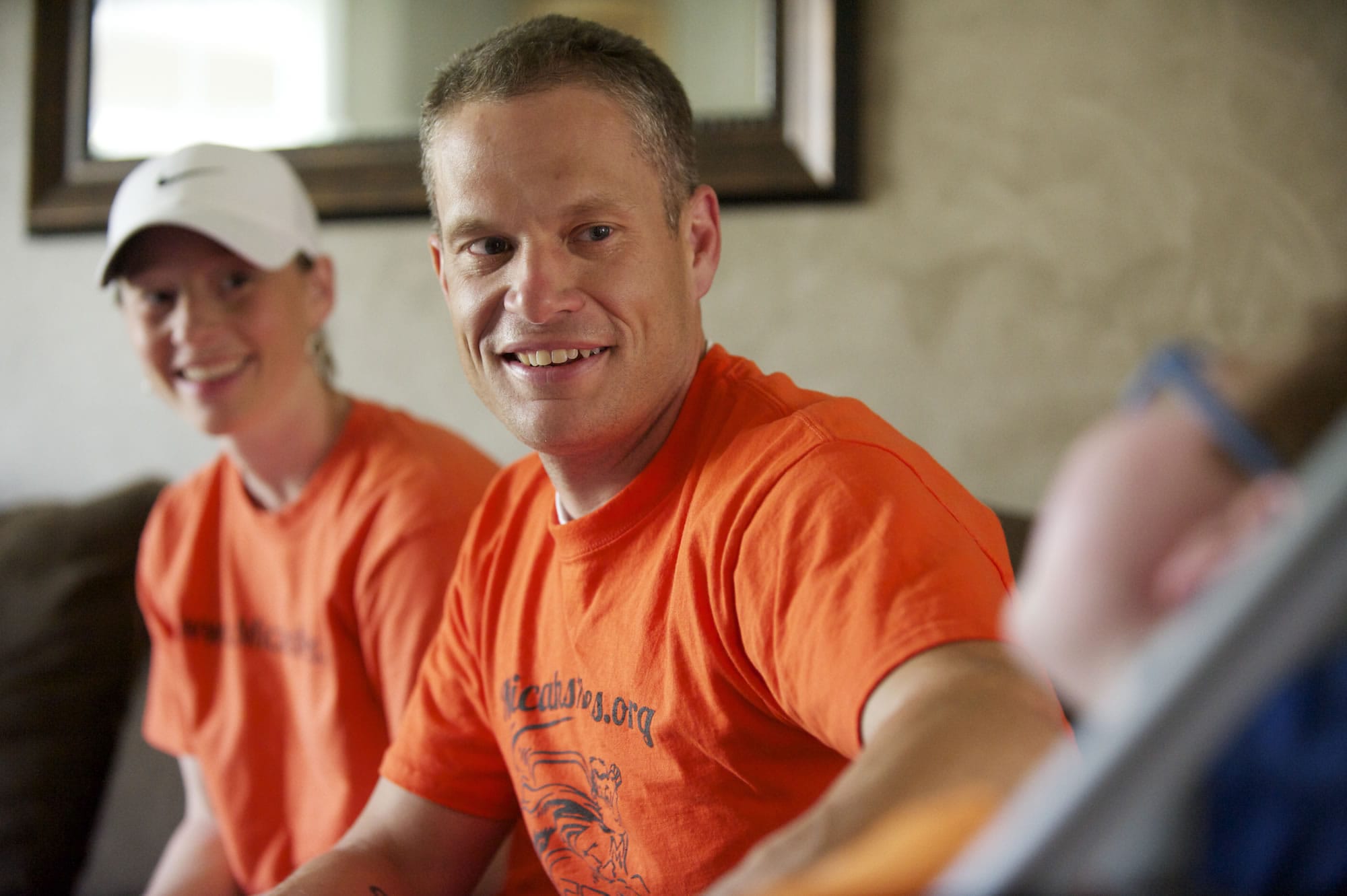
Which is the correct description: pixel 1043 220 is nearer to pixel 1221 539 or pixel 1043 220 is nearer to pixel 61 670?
pixel 1221 539

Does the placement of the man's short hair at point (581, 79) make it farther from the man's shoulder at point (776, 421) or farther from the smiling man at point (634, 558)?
the man's shoulder at point (776, 421)

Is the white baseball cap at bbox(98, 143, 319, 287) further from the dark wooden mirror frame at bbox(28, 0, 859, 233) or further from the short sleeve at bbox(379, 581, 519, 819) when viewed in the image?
the short sleeve at bbox(379, 581, 519, 819)

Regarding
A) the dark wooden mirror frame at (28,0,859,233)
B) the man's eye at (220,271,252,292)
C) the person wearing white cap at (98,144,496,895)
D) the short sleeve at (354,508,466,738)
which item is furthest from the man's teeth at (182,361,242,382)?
the dark wooden mirror frame at (28,0,859,233)

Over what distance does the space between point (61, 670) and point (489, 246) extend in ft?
4.08

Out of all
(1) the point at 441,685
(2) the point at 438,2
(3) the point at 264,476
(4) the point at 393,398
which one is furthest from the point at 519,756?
(2) the point at 438,2

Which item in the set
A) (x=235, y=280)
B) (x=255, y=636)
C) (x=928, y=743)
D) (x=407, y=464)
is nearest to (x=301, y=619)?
(x=255, y=636)

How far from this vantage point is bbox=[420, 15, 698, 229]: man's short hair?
951 millimetres

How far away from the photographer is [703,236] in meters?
1.09

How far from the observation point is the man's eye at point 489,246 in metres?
1.00

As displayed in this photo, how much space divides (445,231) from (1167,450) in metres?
0.76

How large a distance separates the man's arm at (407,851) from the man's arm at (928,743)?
620mm

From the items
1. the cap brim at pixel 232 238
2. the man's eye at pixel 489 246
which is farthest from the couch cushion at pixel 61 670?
the man's eye at pixel 489 246

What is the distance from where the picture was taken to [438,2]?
1934 millimetres

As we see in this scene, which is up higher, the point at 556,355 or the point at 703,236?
the point at 703,236
